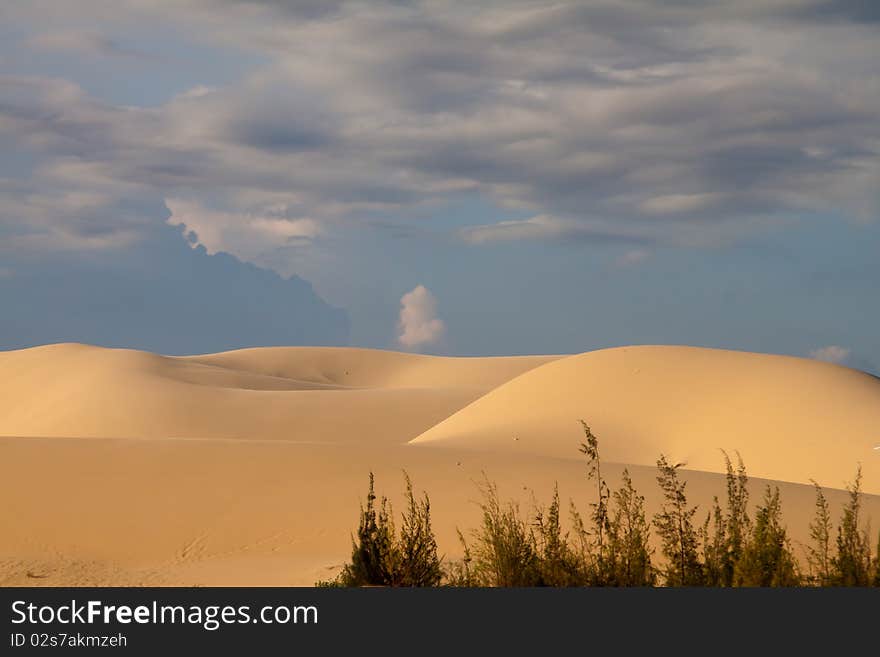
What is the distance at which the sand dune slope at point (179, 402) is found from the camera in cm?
5478

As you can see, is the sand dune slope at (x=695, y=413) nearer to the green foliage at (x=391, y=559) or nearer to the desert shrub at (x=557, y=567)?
the green foliage at (x=391, y=559)

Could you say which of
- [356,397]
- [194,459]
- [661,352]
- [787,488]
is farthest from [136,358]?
[787,488]

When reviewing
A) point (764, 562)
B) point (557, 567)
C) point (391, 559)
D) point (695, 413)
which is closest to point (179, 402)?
point (695, 413)

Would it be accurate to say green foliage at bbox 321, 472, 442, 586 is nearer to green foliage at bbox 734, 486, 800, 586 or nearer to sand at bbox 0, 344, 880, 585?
sand at bbox 0, 344, 880, 585

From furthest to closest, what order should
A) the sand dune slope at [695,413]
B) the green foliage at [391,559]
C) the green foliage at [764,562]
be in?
the sand dune slope at [695,413]
the green foliage at [391,559]
the green foliage at [764,562]

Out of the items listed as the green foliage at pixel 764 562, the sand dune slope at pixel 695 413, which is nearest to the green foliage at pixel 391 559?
the green foliage at pixel 764 562

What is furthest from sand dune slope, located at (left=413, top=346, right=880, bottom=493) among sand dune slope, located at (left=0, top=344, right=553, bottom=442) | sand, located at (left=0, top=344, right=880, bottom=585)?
sand dune slope, located at (left=0, top=344, right=553, bottom=442)

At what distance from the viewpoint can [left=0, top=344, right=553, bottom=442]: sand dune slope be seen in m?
54.8

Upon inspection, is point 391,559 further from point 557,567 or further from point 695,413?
point 695,413

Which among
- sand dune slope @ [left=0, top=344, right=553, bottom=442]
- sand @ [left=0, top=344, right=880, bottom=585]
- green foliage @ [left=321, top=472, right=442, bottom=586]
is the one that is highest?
sand dune slope @ [left=0, top=344, right=553, bottom=442]

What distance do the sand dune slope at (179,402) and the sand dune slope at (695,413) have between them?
16.5 m

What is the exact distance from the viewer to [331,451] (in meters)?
23.0

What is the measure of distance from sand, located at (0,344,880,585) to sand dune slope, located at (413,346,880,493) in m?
0.09

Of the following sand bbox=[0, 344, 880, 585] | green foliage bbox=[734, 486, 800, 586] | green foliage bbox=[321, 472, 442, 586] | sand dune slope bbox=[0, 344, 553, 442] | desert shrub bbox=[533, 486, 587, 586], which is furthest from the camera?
sand dune slope bbox=[0, 344, 553, 442]
